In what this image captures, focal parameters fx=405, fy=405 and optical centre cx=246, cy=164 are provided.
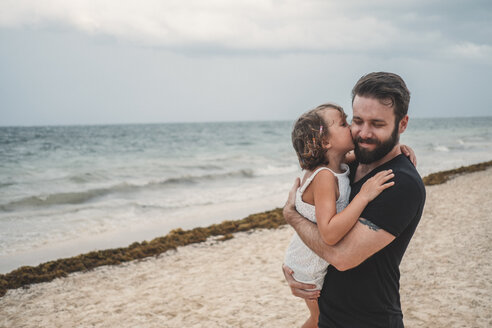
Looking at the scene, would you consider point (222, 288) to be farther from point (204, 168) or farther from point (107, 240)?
point (204, 168)

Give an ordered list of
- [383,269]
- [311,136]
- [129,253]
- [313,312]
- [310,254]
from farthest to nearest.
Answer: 1. [129,253]
2. [313,312]
3. [311,136]
4. [310,254]
5. [383,269]

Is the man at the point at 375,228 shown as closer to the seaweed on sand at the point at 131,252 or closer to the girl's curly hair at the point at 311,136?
the girl's curly hair at the point at 311,136

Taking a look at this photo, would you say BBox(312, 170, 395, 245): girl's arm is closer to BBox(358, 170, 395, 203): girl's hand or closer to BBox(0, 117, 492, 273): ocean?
BBox(358, 170, 395, 203): girl's hand

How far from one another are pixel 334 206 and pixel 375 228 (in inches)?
10.4

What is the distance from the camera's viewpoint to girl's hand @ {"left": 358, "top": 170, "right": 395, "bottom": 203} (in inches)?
77.9

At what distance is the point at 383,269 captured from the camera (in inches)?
83.7

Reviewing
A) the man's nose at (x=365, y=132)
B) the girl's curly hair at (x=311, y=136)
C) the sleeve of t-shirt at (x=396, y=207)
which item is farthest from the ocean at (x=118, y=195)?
the sleeve of t-shirt at (x=396, y=207)

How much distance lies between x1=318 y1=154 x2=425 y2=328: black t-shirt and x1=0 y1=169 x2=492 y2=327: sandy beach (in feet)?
9.40

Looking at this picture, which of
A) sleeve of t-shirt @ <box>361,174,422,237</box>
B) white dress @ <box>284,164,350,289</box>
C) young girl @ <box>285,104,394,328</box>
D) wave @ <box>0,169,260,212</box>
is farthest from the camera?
wave @ <box>0,169,260,212</box>

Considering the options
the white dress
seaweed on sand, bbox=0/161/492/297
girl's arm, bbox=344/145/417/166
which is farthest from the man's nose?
seaweed on sand, bbox=0/161/492/297

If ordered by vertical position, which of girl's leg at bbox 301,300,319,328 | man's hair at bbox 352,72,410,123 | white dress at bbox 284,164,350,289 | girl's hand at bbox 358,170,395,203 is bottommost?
girl's leg at bbox 301,300,319,328

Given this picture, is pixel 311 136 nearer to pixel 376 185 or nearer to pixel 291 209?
pixel 291 209

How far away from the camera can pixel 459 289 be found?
17.7 ft

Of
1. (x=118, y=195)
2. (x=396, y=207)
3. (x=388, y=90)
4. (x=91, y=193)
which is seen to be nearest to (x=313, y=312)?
(x=396, y=207)
